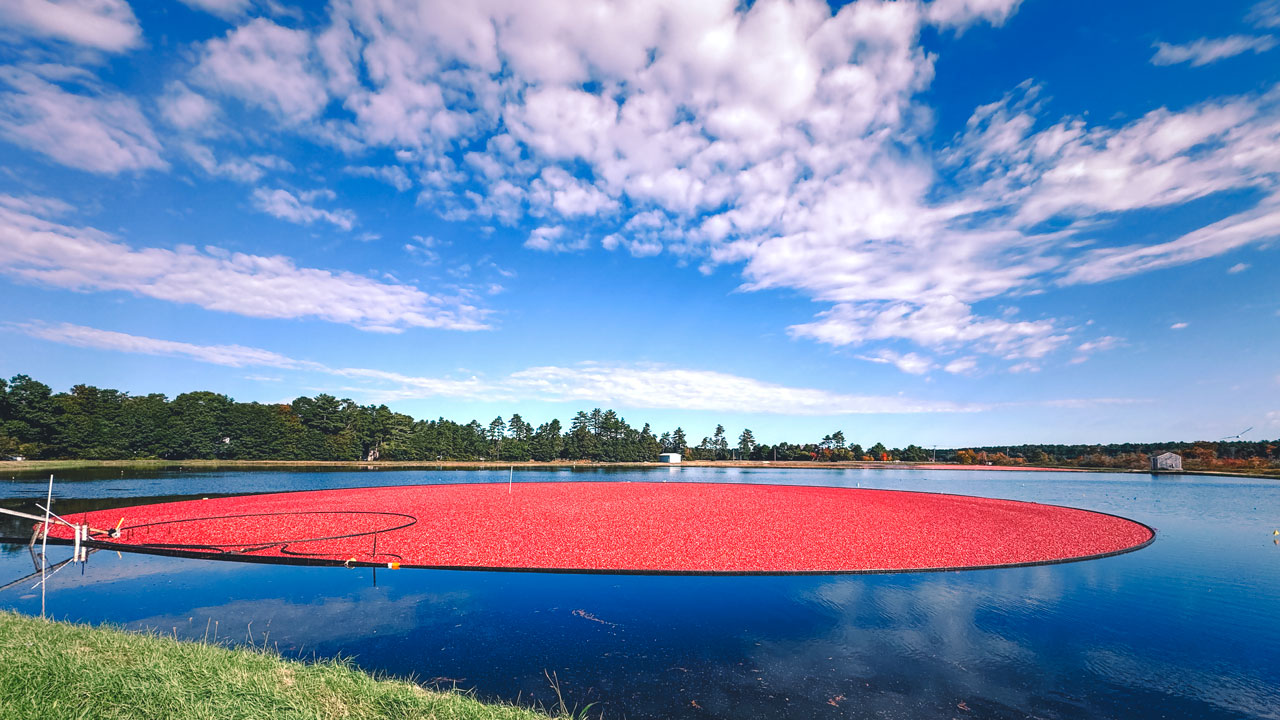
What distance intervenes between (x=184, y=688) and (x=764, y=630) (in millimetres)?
10558

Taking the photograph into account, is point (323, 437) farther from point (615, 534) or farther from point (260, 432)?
point (615, 534)

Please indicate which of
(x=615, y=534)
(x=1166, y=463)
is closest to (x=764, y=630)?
(x=615, y=534)

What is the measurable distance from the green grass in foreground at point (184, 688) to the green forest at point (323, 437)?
319 feet

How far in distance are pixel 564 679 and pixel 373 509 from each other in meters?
25.9

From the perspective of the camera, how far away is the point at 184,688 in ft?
21.7

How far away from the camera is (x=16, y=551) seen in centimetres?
1925

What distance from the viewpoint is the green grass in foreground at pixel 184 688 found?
6055mm

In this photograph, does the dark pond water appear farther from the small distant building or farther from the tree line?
the small distant building

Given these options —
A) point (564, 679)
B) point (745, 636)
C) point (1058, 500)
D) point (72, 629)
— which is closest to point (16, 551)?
point (72, 629)

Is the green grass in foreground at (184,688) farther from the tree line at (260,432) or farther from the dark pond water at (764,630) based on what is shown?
the tree line at (260,432)

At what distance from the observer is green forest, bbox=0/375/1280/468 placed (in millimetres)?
77500

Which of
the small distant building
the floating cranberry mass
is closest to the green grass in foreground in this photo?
the floating cranberry mass

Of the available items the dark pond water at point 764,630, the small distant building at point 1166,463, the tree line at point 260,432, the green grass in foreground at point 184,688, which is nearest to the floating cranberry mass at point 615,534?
the dark pond water at point 764,630

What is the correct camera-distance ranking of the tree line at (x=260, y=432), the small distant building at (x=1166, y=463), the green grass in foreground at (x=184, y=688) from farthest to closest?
the small distant building at (x=1166, y=463)
the tree line at (x=260, y=432)
the green grass in foreground at (x=184, y=688)
